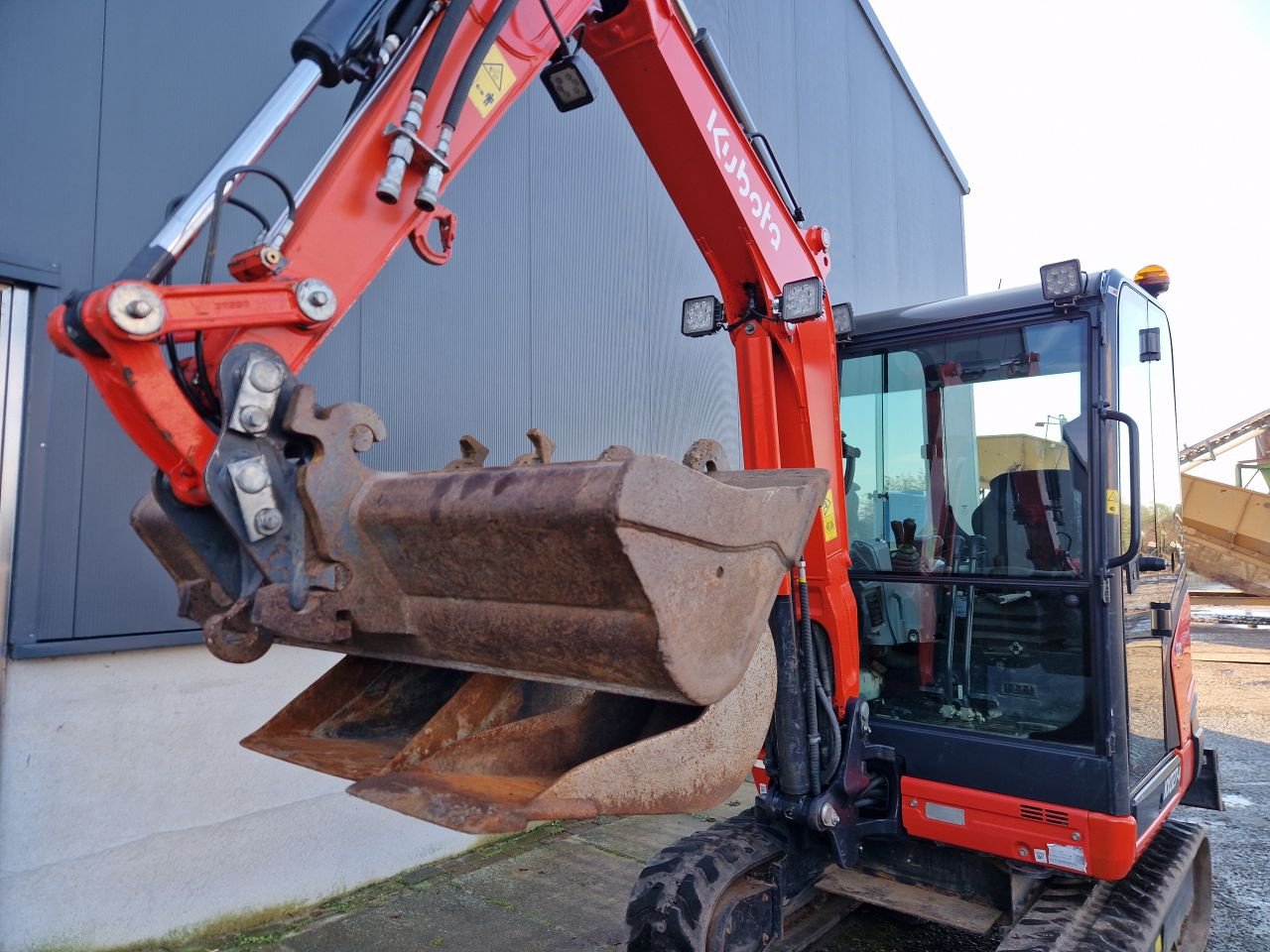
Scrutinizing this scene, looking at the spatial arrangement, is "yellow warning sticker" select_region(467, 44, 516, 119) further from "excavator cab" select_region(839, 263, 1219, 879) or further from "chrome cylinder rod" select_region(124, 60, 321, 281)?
"excavator cab" select_region(839, 263, 1219, 879)

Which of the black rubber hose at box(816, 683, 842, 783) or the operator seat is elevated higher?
the operator seat

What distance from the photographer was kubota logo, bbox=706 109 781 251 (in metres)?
2.54

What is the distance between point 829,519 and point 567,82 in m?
1.51

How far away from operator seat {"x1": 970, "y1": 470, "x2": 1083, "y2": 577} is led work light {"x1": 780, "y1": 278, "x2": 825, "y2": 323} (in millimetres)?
1008

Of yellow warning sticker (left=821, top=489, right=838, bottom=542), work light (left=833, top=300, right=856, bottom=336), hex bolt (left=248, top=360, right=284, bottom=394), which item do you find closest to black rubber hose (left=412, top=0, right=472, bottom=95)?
hex bolt (left=248, top=360, right=284, bottom=394)

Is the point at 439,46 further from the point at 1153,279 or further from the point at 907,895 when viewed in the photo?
the point at 907,895

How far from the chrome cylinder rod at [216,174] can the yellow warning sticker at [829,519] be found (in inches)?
71.0

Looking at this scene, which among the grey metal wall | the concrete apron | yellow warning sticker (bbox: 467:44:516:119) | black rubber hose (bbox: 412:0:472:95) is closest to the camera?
black rubber hose (bbox: 412:0:472:95)

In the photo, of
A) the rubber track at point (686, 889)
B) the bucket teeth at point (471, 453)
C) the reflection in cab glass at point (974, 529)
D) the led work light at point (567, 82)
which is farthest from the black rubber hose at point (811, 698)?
the led work light at point (567, 82)

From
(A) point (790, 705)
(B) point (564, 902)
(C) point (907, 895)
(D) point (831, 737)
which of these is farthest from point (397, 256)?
(C) point (907, 895)

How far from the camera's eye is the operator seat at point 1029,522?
9.40ft

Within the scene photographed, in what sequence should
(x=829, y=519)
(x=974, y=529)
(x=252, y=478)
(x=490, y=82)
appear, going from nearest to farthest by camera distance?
(x=252, y=478)
(x=490, y=82)
(x=829, y=519)
(x=974, y=529)

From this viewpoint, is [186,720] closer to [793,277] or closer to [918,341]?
[793,277]

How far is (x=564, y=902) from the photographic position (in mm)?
3984
